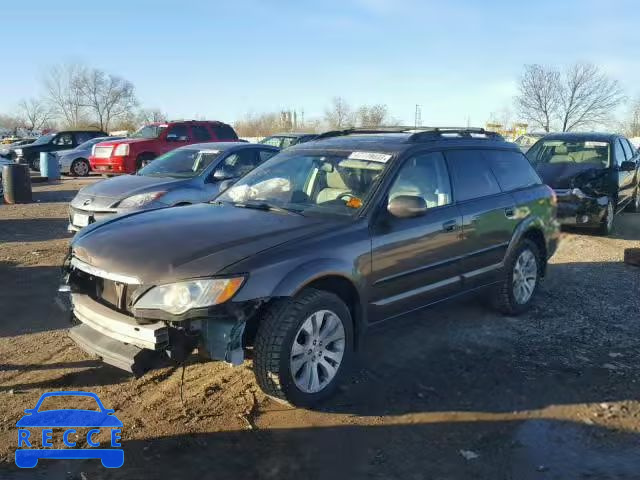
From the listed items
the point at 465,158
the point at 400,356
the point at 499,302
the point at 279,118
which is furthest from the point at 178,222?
the point at 279,118

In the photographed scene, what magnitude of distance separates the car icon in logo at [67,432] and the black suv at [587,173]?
8089 millimetres

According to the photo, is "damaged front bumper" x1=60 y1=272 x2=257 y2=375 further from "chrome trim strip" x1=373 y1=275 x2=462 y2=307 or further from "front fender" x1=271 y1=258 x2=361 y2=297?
"chrome trim strip" x1=373 y1=275 x2=462 y2=307

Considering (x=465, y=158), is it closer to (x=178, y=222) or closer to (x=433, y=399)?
(x=433, y=399)

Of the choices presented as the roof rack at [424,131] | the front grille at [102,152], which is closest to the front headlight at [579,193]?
the roof rack at [424,131]

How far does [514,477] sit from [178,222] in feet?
8.80

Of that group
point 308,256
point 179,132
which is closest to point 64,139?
point 179,132

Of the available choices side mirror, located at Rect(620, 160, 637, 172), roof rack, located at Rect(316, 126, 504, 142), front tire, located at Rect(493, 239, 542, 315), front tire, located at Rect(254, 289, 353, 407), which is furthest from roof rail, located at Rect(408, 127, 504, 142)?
side mirror, located at Rect(620, 160, 637, 172)

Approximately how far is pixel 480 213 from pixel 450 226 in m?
0.49

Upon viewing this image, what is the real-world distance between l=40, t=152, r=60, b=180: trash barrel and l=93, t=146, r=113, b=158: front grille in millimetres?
4469

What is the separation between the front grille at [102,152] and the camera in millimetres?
15539

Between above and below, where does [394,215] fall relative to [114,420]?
above

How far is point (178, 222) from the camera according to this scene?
4078 mm

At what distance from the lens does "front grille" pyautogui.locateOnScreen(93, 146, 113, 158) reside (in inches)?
612

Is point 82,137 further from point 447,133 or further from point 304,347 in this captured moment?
point 304,347
